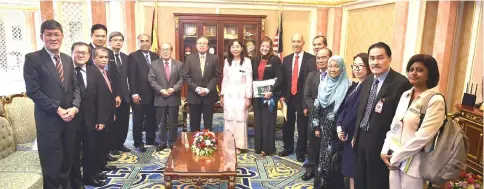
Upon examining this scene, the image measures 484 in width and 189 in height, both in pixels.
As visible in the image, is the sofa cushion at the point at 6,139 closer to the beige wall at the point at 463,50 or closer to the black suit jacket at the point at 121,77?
the black suit jacket at the point at 121,77

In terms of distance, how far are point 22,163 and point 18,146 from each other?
1.61 feet

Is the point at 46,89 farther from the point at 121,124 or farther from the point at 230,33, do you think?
the point at 230,33

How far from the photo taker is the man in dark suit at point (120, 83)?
12.1 feet

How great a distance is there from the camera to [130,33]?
6.46 meters

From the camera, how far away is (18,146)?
3004mm

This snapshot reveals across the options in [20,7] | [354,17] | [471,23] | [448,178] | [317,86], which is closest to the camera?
[448,178]

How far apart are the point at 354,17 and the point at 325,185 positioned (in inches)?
182

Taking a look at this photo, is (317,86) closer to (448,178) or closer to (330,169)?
(330,169)

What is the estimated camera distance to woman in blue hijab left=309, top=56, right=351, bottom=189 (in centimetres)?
268

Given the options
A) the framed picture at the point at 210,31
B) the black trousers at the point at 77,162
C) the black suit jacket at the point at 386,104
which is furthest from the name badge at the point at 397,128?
the framed picture at the point at 210,31

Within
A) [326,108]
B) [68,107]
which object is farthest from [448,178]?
[68,107]

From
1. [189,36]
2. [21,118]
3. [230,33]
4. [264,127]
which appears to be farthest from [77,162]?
[230,33]

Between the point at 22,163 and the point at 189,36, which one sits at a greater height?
the point at 189,36

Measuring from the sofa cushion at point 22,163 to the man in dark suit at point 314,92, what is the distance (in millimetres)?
2381
